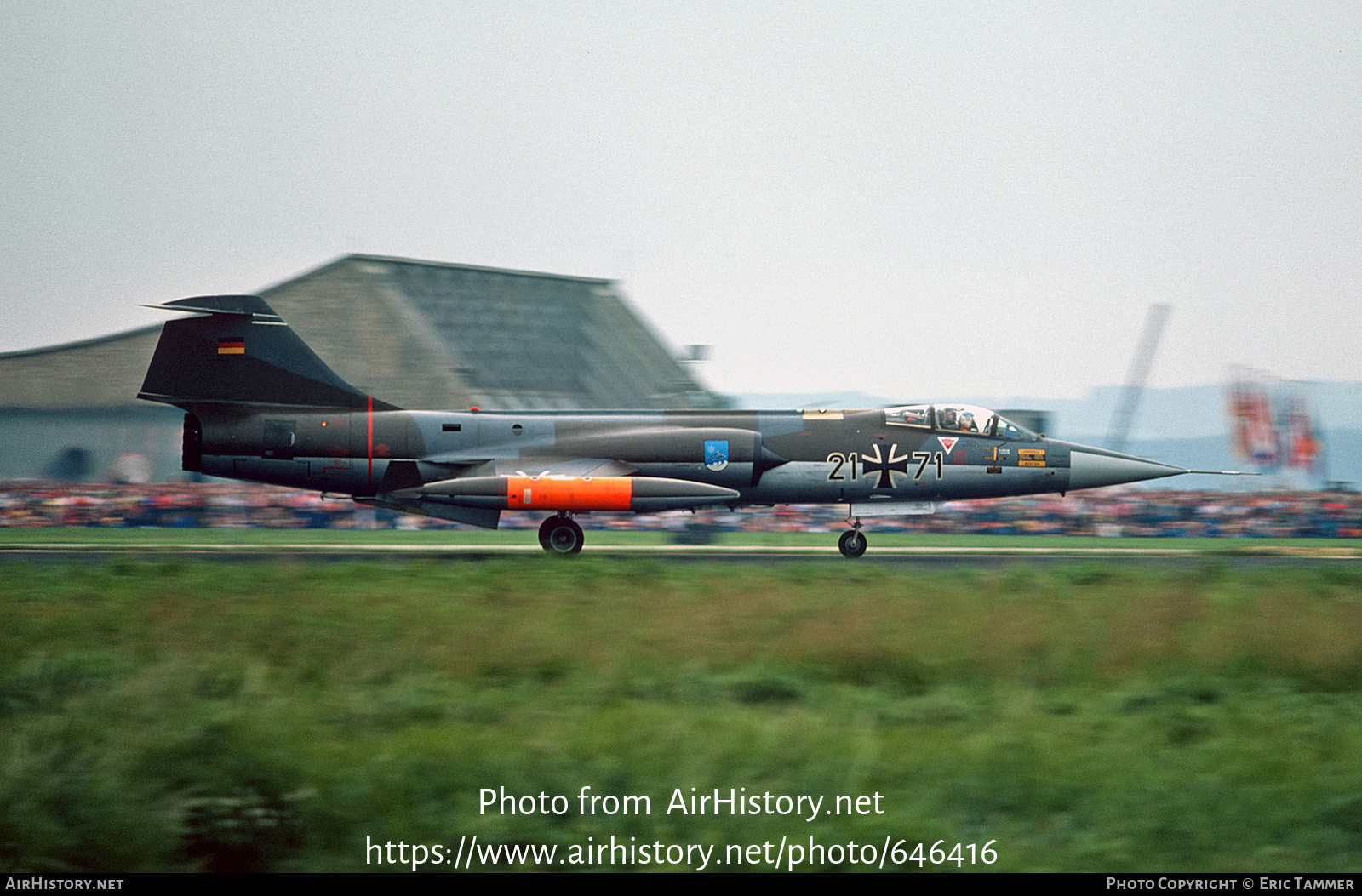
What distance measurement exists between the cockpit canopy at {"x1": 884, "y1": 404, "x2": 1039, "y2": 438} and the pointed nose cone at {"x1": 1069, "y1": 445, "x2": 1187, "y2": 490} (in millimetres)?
1058

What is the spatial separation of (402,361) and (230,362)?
903 inches

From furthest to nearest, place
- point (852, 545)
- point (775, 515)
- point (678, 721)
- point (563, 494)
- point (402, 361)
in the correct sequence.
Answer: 1. point (402, 361)
2. point (775, 515)
3. point (852, 545)
4. point (563, 494)
5. point (678, 721)

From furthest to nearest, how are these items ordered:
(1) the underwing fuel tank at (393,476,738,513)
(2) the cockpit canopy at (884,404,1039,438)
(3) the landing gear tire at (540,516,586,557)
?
(2) the cockpit canopy at (884,404,1039,438) < (3) the landing gear tire at (540,516,586,557) < (1) the underwing fuel tank at (393,476,738,513)

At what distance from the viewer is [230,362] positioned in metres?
20.5

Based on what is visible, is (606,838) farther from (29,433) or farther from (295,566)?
(29,433)

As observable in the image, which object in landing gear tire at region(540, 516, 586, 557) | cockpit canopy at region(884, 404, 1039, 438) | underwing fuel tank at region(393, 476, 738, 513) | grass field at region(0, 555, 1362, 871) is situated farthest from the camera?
cockpit canopy at region(884, 404, 1039, 438)

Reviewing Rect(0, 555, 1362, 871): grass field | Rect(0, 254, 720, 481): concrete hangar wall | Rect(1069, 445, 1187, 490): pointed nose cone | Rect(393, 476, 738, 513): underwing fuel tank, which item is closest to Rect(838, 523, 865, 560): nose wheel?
Rect(393, 476, 738, 513): underwing fuel tank

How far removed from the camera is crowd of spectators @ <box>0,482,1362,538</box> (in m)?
30.0

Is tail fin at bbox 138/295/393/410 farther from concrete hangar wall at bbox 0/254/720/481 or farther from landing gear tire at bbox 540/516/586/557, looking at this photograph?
concrete hangar wall at bbox 0/254/720/481

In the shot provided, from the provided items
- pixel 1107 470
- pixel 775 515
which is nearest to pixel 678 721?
pixel 1107 470

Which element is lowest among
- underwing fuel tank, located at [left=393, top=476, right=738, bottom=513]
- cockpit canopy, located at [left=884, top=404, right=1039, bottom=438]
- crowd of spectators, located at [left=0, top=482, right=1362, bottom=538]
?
crowd of spectators, located at [left=0, top=482, right=1362, bottom=538]

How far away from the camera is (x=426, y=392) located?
42531 millimetres

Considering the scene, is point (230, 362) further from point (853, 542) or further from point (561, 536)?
point (853, 542)

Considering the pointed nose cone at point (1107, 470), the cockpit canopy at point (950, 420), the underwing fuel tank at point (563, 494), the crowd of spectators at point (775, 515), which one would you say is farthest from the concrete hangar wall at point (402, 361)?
the pointed nose cone at point (1107, 470)
